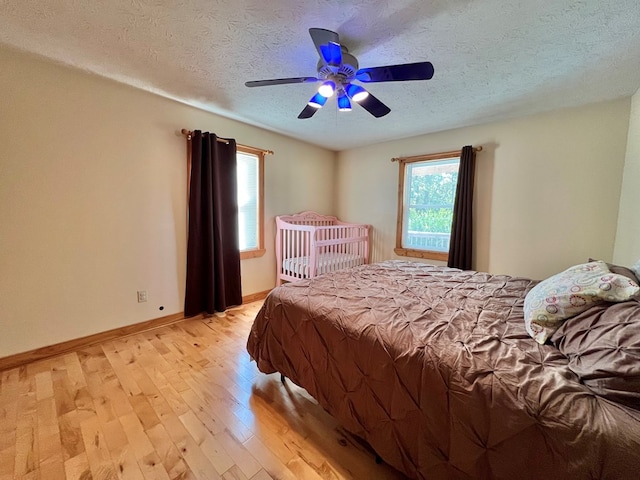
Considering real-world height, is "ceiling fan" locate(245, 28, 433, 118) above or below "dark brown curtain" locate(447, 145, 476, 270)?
above

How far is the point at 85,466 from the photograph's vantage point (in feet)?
3.96

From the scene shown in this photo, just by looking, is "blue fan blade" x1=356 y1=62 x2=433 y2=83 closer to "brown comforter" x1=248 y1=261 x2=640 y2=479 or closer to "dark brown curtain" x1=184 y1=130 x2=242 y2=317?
"brown comforter" x1=248 y1=261 x2=640 y2=479

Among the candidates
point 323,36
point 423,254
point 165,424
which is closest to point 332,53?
point 323,36

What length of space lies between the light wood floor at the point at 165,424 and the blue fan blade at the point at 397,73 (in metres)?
2.04

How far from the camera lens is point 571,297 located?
1.12 metres

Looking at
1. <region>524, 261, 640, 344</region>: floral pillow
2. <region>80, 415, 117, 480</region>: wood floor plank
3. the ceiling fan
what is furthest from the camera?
the ceiling fan

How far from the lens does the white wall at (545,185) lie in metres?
2.46

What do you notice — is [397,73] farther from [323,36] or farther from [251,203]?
[251,203]

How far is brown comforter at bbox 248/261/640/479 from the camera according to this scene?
2.47 feet

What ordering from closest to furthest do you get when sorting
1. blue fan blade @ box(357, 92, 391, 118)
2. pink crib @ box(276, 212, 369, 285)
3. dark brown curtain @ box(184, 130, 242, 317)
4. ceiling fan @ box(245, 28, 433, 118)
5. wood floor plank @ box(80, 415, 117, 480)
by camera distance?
1. wood floor plank @ box(80, 415, 117, 480)
2. ceiling fan @ box(245, 28, 433, 118)
3. blue fan blade @ box(357, 92, 391, 118)
4. dark brown curtain @ box(184, 130, 242, 317)
5. pink crib @ box(276, 212, 369, 285)

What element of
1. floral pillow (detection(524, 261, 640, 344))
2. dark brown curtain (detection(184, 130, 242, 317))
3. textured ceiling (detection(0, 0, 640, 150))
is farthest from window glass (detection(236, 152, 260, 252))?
floral pillow (detection(524, 261, 640, 344))

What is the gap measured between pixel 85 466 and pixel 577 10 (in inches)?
131

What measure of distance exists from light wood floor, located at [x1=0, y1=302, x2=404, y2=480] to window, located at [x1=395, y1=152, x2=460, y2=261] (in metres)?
2.65

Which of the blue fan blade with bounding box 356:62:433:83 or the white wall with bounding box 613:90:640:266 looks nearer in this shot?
the blue fan blade with bounding box 356:62:433:83
